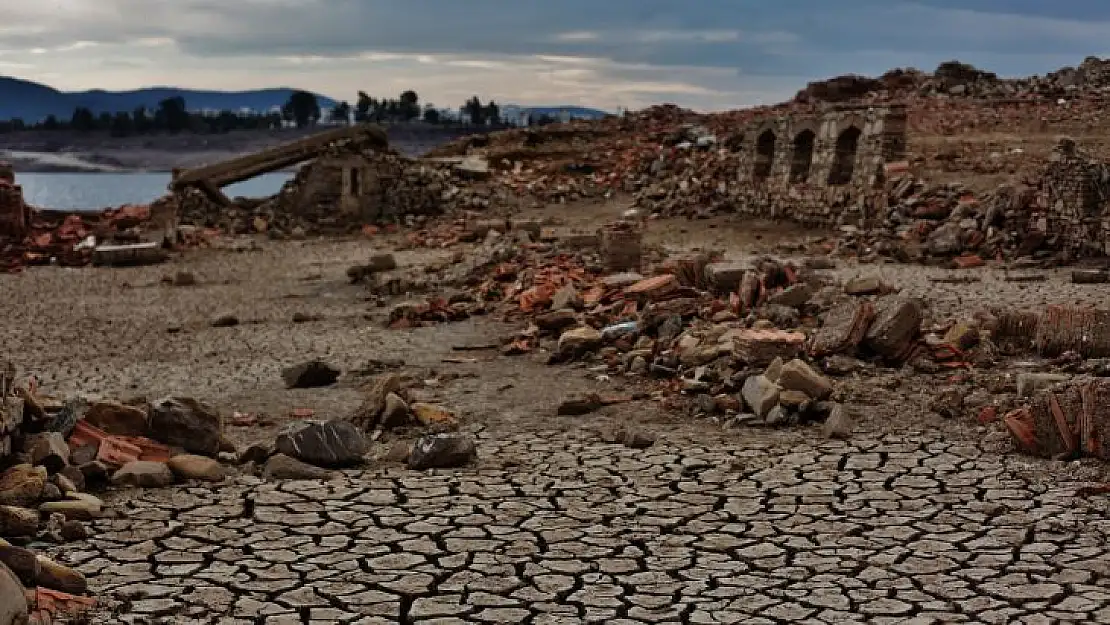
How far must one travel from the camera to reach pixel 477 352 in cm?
1291

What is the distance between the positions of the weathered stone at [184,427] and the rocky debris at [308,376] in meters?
2.90

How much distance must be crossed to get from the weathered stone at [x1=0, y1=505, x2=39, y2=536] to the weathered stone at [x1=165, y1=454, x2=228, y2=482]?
1.33 metres

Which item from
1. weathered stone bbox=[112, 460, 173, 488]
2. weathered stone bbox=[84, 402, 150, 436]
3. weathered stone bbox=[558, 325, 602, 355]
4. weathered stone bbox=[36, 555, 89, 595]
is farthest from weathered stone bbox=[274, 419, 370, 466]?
weathered stone bbox=[558, 325, 602, 355]

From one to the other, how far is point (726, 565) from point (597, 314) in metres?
7.26

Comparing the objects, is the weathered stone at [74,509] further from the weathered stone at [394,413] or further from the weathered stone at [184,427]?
the weathered stone at [394,413]

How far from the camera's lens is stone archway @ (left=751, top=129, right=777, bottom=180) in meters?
23.6

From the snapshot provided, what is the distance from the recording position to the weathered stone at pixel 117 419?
8188 millimetres

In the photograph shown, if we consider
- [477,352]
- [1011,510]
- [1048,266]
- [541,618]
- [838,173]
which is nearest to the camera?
[541,618]

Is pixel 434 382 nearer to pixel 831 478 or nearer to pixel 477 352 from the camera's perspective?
pixel 477 352

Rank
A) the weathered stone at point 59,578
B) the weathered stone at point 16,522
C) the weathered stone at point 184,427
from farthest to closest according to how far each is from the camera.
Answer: the weathered stone at point 184,427, the weathered stone at point 16,522, the weathered stone at point 59,578

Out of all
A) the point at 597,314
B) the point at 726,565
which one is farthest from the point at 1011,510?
the point at 597,314

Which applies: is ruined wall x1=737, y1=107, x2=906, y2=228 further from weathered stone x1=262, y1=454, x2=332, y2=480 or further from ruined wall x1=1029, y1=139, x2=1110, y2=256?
weathered stone x1=262, y1=454, x2=332, y2=480

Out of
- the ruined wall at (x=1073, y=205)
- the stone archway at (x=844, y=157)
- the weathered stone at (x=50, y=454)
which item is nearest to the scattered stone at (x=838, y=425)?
the weathered stone at (x=50, y=454)

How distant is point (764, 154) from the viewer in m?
23.8
